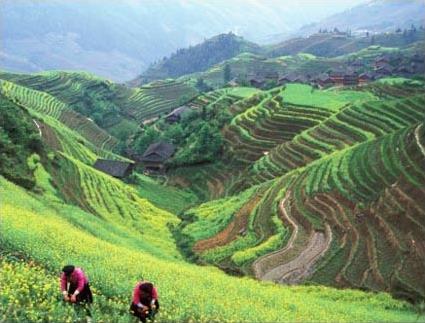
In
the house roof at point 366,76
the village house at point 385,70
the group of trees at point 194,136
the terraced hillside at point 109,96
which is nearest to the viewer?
the group of trees at point 194,136

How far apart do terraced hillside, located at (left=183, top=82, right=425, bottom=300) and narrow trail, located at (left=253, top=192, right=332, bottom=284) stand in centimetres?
6

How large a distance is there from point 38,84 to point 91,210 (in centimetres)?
10583

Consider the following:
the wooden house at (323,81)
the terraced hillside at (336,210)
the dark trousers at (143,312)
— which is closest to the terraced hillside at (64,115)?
the wooden house at (323,81)

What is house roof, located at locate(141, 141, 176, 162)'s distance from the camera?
256 feet

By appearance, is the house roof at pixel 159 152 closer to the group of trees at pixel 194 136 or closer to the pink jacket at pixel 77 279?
the group of trees at pixel 194 136

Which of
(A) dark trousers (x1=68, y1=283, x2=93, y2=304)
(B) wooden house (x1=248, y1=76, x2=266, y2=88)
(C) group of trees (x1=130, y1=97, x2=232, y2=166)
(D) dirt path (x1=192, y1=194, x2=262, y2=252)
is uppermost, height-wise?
(B) wooden house (x1=248, y1=76, x2=266, y2=88)

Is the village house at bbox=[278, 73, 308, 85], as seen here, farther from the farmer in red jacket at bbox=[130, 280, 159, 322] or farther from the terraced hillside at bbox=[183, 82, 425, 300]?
the farmer in red jacket at bbox=[130, 280, 159, 322]

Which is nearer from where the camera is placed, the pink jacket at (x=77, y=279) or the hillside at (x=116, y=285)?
the pink jacket at (x=77, y=279)

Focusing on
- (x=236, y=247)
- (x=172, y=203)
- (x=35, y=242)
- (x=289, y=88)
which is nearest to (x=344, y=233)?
(x=236, y=247)

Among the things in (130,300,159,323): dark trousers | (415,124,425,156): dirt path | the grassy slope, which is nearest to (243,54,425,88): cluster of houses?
(415,124,425,156): dirt path

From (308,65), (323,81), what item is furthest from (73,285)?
(308,65)

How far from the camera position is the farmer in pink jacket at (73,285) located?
12.3m

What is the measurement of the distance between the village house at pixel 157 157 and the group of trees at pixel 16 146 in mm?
31571

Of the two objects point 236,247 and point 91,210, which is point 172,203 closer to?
point 91,210
